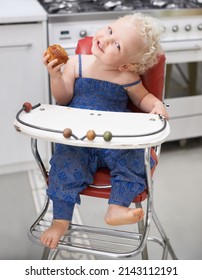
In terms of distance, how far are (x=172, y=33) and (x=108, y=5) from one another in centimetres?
36

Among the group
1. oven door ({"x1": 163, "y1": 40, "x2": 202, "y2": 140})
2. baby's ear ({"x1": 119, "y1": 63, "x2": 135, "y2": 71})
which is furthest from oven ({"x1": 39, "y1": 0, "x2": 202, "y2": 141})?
baby's ear ({"x1": 119, "y1": 63, "x2": 135, "y2": 71})

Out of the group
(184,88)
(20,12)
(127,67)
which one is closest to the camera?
(127,67)

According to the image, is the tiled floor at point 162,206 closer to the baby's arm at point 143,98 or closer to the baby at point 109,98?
the baby at point 109,98

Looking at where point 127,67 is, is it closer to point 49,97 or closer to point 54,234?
point 54,234

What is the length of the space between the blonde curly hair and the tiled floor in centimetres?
89

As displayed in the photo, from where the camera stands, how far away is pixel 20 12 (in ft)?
6.63

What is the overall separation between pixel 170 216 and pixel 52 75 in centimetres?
106

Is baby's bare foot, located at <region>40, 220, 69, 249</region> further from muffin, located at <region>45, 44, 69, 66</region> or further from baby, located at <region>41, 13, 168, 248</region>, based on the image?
muffin, located at <region>45, 44, 69, 66</region>

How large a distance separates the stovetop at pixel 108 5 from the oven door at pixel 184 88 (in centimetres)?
21

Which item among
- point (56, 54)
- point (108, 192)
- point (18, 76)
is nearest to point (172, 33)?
point (18, 76)

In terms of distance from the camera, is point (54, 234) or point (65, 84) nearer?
point (54, 234)

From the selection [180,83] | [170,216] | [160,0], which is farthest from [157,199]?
[160,0]

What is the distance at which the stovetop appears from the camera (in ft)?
6.97

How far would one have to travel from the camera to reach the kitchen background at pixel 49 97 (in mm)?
2014
